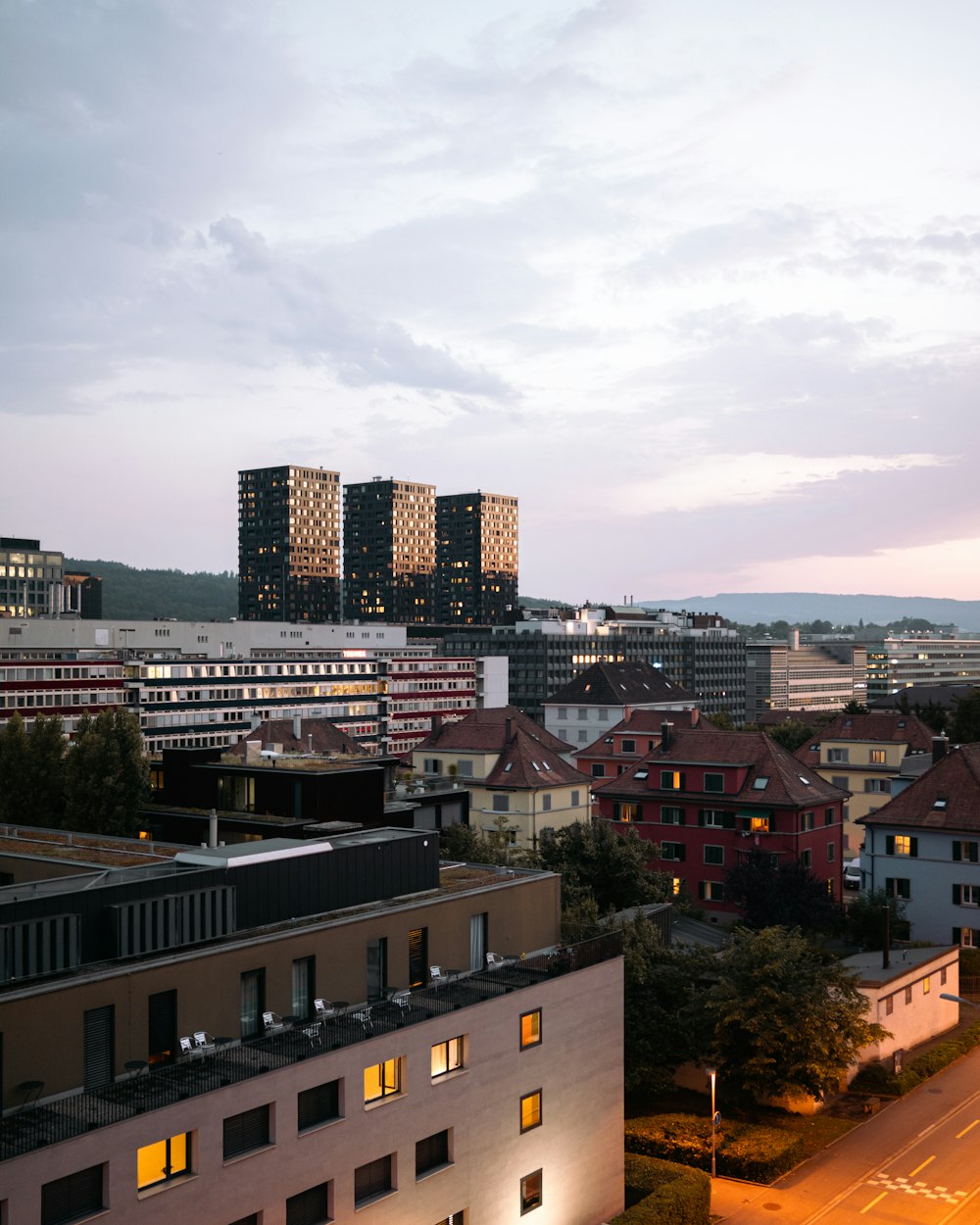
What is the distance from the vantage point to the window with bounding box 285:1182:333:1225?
25.7 metres

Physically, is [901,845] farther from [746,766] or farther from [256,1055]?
[256,1055]

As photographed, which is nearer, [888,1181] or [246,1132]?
[246,1132]

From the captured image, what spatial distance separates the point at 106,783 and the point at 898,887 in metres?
46.3

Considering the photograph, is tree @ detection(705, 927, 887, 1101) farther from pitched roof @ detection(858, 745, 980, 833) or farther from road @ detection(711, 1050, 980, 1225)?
pitched roof @ detection(858, 745, 980, 833)

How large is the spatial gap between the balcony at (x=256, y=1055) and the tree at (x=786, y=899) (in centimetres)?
3347

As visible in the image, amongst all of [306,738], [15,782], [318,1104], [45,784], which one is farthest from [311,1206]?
[306,738]

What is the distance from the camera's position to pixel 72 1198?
21672 mm

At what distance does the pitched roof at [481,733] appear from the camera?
3376 inches

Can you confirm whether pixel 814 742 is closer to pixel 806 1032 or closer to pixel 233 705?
pixel 806 1032

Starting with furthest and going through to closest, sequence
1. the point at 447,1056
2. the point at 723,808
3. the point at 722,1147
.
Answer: the point at 723,808 < the point at 722,1147 < the point at 447,1056

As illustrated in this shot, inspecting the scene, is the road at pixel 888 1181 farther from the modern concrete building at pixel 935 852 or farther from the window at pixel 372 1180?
the modern concrete building at pixel 935 852

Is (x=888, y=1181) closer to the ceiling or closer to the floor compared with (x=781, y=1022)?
closer to the floor

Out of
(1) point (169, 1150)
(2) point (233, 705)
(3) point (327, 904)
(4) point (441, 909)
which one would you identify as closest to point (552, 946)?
(4) point (441, 909)

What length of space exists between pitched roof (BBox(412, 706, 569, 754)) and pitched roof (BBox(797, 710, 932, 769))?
2239 centimetres
